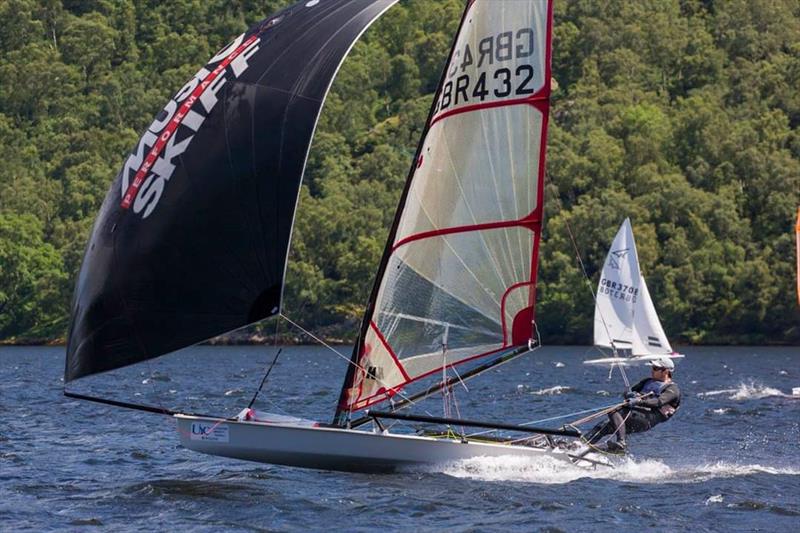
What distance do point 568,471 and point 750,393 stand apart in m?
18.7

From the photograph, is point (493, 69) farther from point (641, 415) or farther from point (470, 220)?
point (641, 415)

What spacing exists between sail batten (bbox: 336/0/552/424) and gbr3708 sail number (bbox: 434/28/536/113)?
1 centimetres

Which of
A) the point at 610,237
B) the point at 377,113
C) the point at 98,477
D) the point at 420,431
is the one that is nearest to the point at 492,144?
the point at 420,431

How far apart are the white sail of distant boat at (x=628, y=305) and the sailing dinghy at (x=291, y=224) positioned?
23313 millimetres

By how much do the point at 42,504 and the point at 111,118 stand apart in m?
113

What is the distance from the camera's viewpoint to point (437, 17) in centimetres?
14150

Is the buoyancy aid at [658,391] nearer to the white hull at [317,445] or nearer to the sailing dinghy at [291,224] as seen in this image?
the sailing dinghy at [291,224]

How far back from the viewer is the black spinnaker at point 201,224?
17.0 metres

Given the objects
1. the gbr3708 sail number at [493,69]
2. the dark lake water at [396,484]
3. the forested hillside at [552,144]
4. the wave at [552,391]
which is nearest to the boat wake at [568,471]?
the dark lake water at [396,484]

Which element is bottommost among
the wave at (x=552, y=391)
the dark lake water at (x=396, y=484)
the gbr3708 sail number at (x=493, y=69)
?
the wave at (x=552, y=391)

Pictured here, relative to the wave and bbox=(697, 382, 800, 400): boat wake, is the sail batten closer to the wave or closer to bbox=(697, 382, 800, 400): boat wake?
bbox=(697, 382, 800, 400): boat wake

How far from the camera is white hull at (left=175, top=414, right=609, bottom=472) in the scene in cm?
1795

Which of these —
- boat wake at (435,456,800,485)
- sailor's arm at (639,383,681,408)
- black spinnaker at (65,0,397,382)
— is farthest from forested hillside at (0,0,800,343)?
black spinnaker at (65,0,397,382)

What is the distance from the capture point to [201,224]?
1709 centimetres
